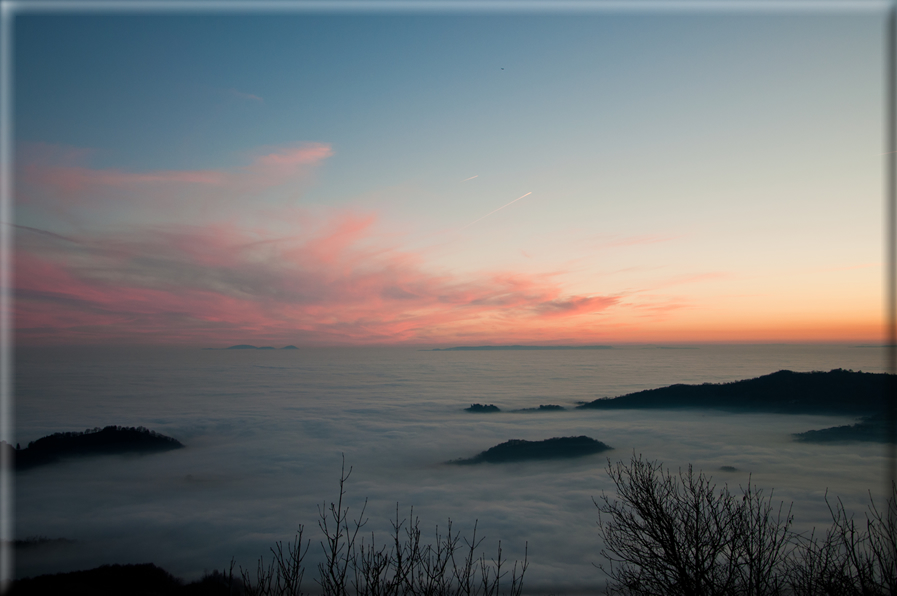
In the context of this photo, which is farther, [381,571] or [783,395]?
[783,395]

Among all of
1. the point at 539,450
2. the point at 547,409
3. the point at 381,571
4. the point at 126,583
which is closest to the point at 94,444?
the point at 126,583

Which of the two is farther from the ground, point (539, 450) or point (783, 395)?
point (783, 395)

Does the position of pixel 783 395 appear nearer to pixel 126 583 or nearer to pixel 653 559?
pixel 653 559

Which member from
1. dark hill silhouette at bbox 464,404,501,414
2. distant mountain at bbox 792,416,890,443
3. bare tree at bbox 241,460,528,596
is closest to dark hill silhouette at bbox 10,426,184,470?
dark hill silhouette at bbox 464,404,501,414

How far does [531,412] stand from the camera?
362 ft

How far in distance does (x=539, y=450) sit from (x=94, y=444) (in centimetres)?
8168

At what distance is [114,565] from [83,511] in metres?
22.4

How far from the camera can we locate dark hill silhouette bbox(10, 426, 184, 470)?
74500 millimetres

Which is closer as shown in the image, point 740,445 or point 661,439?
point 740,445

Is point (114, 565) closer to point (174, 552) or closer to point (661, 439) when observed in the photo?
point (174, 552)

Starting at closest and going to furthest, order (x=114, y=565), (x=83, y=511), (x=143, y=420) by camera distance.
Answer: (x=114, y=565) → (x=83, y=511) → (x=143, y=420)

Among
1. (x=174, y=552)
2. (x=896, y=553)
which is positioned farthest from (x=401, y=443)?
(x=896, y=553)

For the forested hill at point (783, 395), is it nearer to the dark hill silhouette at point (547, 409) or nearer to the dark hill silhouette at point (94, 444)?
the dark hill silhouette at point (547, 409)

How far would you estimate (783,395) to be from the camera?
104m
